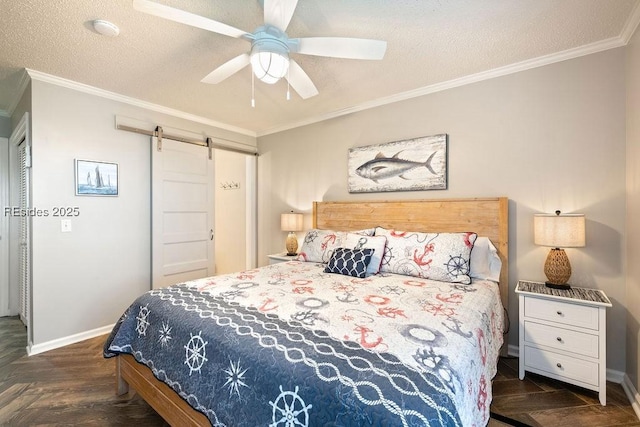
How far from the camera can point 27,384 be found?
207 centimetres

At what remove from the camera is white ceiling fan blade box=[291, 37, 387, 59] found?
157cm

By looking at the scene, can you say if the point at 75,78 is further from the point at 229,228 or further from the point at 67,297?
the point at 229,228

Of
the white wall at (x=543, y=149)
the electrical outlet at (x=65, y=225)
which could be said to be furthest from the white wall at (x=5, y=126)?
the white wall at (x=543, y=149)

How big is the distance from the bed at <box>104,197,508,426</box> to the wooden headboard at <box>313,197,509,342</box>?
0.06 ft

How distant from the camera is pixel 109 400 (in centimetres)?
189

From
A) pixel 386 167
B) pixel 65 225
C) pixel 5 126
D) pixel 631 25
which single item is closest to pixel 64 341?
pixel 65 225

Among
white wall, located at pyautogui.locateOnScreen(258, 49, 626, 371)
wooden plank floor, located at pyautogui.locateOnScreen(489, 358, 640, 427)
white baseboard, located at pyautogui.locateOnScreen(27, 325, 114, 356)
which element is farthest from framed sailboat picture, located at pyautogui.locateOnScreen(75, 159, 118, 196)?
wooden plank floor, located at pyautogui.locateOnScreen(489, 358, 640, 427)

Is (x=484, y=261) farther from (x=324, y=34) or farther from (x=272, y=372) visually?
(x=324, y=34)

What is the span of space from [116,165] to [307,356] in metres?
3.07

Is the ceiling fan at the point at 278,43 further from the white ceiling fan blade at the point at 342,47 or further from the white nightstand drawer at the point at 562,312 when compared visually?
the white nightstand drawer at the point at 562,312

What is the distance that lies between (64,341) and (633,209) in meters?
4.71

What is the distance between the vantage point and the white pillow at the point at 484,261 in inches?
92.0

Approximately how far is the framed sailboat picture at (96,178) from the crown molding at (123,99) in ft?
2.28

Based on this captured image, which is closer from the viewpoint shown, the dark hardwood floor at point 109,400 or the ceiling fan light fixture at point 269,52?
the ceiling fan light fixture at point 269,52
